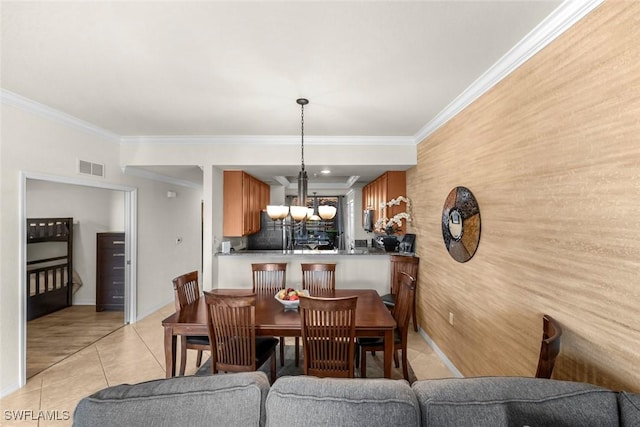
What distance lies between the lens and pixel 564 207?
149 cm

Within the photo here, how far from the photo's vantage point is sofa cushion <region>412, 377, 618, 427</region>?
0.99 m

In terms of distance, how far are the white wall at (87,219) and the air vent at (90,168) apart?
1.48 metres

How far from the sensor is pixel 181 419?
0.98 m

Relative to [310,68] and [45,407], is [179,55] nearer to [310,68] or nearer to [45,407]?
[310,68]

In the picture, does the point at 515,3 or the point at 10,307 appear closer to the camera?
the point at 515,3

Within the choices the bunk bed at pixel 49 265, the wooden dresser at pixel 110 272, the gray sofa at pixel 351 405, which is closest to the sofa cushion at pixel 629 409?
the gray sofa at pixel 351 405

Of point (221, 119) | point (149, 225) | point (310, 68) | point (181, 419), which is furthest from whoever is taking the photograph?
point (149, 225)

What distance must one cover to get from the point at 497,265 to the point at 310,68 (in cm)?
193

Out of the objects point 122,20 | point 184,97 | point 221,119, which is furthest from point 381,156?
point 122,20

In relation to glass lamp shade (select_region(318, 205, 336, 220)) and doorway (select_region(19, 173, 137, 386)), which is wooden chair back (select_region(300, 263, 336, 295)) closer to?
glass lamp shade (select_region(318, 205, 336, 220))

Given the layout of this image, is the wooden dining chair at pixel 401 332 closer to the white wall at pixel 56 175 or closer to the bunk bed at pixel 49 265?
the white wall at pixel 56 175

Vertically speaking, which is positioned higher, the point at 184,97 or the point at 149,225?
the point at 184,97

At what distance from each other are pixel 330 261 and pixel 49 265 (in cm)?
438

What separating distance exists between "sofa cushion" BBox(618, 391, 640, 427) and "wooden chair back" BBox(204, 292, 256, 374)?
183 cm
